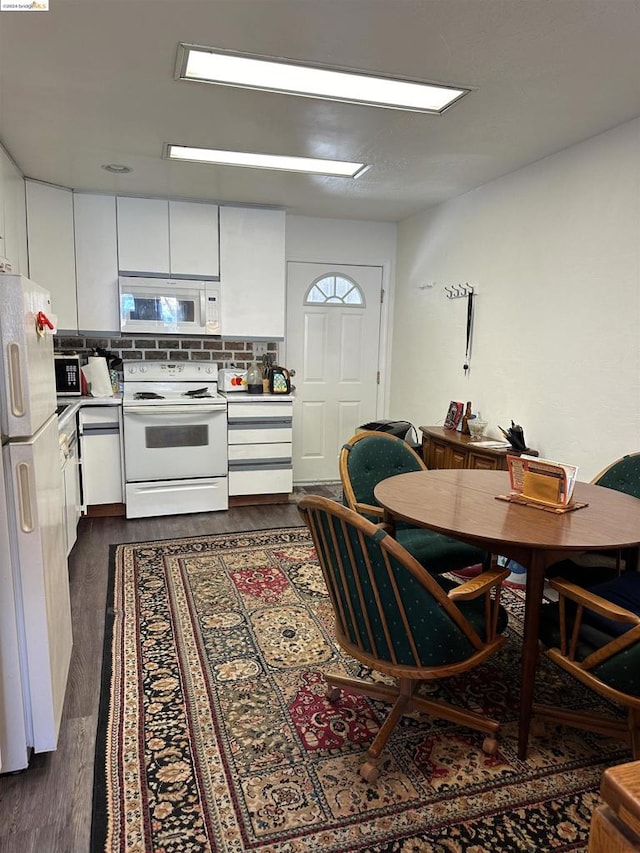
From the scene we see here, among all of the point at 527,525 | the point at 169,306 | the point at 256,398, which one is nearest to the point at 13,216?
the point at 169,306

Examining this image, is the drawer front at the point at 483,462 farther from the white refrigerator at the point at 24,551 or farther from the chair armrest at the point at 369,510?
the white refrigerator at the point at 24,551

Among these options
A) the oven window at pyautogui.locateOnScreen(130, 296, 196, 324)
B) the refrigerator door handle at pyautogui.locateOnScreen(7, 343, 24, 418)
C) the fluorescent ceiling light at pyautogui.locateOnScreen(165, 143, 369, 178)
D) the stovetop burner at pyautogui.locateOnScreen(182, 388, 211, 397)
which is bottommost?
the stovetop burner at pyautogui.locateOnScreen(182, 388, 211, 397)

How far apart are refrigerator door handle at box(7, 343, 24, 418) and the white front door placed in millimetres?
3574

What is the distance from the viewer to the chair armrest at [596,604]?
4.85 ft

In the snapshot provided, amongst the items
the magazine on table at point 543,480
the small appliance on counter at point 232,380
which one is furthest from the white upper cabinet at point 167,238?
the magazine on table at point 543,480

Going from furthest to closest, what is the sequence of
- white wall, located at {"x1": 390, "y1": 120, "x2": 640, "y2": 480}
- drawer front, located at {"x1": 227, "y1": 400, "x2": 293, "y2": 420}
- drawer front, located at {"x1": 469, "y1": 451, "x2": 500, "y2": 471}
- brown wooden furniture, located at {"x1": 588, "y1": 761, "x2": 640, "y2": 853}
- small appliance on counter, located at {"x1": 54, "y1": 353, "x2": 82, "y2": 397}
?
1. drawer front, located at {"x1": 227, "y1": 400, "x2": 293, "y2": 420}
2. small appliance on counter, located at {"x1": 54, "y1": 353, "x2": 82, "y2": 397}
3. drawer front, located at {"x1": 469, "y1": 451, "x2": 500, "y2": 471}
4. white wall, located at {"x1": 390, "y1": 120, "x2": 640, "y2": 480}
5. brown wooden furniture, located at {"x1": 588, "y1": 761, "x2": 640, "y2": 853}

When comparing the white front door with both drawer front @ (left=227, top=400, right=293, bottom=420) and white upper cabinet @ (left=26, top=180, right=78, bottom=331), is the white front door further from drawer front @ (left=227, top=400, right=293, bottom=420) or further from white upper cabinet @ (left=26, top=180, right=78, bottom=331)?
white upper cabinet @ (left=26, top=180, right=78, bottom=331)

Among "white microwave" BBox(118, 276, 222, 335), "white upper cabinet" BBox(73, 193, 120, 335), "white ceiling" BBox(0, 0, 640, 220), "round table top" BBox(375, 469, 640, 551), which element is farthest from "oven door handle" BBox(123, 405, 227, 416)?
"round table top" BBox(375, 469, 640, 551)

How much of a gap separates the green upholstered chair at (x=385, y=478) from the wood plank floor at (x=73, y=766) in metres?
1.34

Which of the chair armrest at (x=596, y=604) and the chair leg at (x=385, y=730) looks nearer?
the chair armrest at (x=596, y=604)

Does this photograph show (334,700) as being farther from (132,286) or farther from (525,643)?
(132,286)

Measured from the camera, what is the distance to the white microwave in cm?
421

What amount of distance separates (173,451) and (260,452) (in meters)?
0.71

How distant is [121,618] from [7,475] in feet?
4.43
